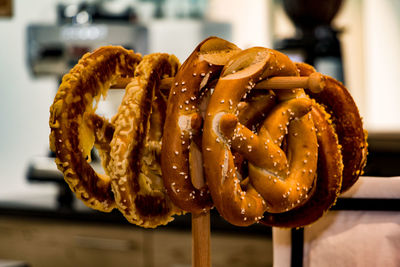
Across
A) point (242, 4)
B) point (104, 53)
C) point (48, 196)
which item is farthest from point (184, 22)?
point (104, 53)

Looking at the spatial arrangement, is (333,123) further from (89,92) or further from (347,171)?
(89,92)

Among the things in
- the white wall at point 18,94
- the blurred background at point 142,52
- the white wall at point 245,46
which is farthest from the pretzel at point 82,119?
the white wall at point 18,94

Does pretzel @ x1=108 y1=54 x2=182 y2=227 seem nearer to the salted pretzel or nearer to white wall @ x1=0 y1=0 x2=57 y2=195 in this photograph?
the salted pretzel

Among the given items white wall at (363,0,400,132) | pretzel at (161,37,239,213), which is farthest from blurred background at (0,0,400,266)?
pretzel at (161,37,239,213)

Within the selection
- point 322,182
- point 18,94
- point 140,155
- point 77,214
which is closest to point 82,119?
point 140,155

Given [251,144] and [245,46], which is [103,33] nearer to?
[245,46]

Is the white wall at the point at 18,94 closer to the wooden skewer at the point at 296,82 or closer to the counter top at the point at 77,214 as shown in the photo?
the counter top at the point at 77,214
